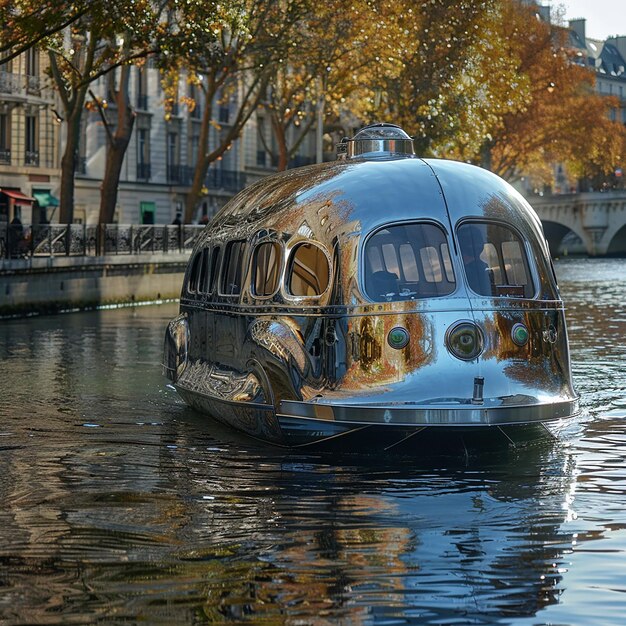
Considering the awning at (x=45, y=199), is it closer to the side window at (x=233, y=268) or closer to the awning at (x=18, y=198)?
the awning at (x=18, y=198)

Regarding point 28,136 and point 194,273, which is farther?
point 28,136

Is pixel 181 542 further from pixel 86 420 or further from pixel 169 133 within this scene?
pixel 169 133

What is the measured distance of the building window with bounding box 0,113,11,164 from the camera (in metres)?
61.4

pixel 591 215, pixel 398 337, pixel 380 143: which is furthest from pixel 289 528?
pixel 591 215

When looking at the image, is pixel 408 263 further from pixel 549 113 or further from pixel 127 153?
pixel 549 113

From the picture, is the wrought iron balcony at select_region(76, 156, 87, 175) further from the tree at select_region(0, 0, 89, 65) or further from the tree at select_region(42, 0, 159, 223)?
the tree at select_region(0, 0, 89, 65)

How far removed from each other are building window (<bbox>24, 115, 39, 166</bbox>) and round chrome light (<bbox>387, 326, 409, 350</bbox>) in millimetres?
51806

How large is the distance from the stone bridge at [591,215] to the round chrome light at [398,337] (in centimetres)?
9816

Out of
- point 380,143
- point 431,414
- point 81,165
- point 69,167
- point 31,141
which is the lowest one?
point 431,414

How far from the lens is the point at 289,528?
962 cm

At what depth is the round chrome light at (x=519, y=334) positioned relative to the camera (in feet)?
40.1

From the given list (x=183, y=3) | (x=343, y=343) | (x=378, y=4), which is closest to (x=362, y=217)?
(x=343, y=343)

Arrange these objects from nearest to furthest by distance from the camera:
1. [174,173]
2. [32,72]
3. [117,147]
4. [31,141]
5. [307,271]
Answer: [307,271], [117,147], [32,72], [31,141], [174,173]

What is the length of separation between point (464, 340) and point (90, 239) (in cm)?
2828
